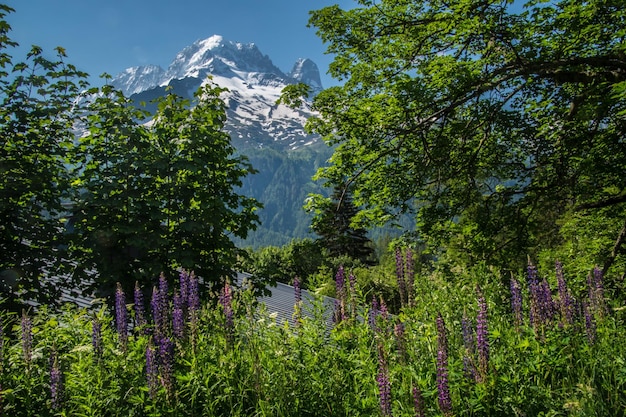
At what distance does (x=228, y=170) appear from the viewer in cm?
798

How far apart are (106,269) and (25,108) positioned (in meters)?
3.01

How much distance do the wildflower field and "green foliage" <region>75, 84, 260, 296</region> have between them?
2.04 meters

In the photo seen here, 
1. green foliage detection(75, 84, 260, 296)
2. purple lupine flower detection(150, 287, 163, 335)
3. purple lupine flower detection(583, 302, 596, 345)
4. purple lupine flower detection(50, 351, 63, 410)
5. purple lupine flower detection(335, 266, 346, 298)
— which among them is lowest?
purple lupine flower detection(50, 351, 63, 410)

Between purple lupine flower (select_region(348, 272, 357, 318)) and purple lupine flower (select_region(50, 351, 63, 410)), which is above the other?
purple lupine flower (select_region(348, 272, 357, 318))

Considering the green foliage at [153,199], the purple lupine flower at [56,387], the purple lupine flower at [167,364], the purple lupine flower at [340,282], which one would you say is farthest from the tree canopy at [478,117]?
the purple lupine flower at [56,387]

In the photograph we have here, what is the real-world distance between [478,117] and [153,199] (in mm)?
5974

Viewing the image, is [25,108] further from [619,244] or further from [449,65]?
[619,244]

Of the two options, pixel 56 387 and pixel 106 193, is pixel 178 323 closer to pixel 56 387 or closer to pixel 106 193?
pixel 56 387

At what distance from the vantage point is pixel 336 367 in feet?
13.5

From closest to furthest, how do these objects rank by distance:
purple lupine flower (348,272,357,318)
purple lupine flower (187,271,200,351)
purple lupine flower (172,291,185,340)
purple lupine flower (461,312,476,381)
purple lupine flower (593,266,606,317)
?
1. purple lupine flower (461,312,476,381)
2. purple lupine flower (187,271,200,351)
3. purple lupine flower (172,291,185,340)
4. purple lupine flower (593,266,606,317)
5. purple lupine flower (348,272,357,318)

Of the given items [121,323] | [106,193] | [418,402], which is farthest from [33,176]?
[418,402]

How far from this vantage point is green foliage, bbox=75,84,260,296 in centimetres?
698

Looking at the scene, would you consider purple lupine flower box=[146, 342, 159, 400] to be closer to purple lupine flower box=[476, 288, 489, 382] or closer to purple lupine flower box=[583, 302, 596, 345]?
purple lupine flower box=[476, 288, 489, 382]

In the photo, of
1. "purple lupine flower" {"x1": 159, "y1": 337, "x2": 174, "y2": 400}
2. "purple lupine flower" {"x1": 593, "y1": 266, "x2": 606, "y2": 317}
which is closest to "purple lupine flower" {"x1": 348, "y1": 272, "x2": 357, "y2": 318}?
"purple lupine flower" {"x1": 159, "y1": 337, "x2": 174, "y2": 400}
